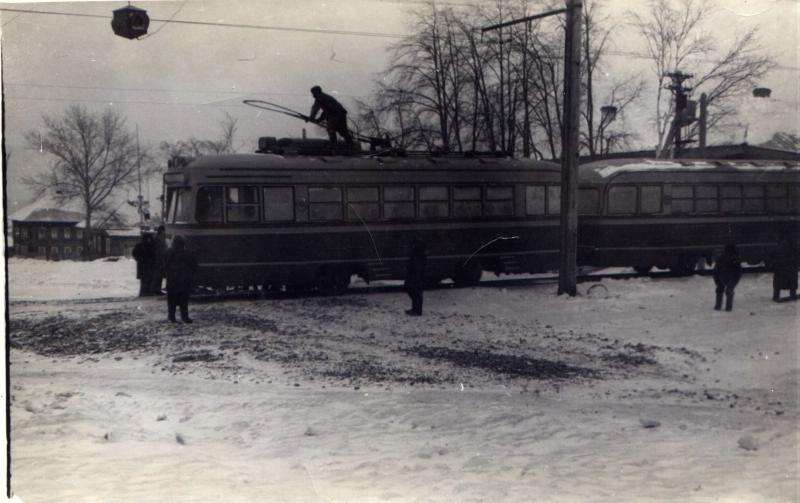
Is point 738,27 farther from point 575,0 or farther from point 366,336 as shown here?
point 366,336

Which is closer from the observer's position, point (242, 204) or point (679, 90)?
point (242, 204)

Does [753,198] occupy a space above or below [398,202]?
above

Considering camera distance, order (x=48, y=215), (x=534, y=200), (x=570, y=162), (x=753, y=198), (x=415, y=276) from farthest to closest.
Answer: (x=534, y=200) → (x=753, y=198) → (x=570, y=162) → (x=415, y=276) → (x=48, y=215)

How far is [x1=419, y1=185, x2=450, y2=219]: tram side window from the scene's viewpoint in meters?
12.9

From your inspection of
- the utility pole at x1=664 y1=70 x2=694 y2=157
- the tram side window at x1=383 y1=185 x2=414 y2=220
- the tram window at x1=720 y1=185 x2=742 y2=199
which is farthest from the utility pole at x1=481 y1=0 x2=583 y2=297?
the tram window at x1=720 y1=185 x2=742 y2=199

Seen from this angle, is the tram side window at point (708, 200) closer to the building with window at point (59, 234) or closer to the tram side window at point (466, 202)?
the tram side window at point (466, 202)

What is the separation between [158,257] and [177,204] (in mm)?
986

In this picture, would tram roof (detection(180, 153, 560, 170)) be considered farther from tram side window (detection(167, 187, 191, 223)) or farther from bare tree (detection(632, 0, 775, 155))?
bare tree (detection(632, 0, 775, 155))

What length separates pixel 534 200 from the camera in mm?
14242

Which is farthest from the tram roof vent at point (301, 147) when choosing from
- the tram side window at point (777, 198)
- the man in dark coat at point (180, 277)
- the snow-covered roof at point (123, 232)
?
the tram side window at point (777, 198)

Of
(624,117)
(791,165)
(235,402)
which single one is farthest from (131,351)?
(624,117)

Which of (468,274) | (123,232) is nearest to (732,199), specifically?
(468,274)

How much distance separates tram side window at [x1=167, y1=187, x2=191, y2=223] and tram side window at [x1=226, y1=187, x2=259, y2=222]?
0.72 metres

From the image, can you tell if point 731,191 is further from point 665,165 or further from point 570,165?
point 570,165
